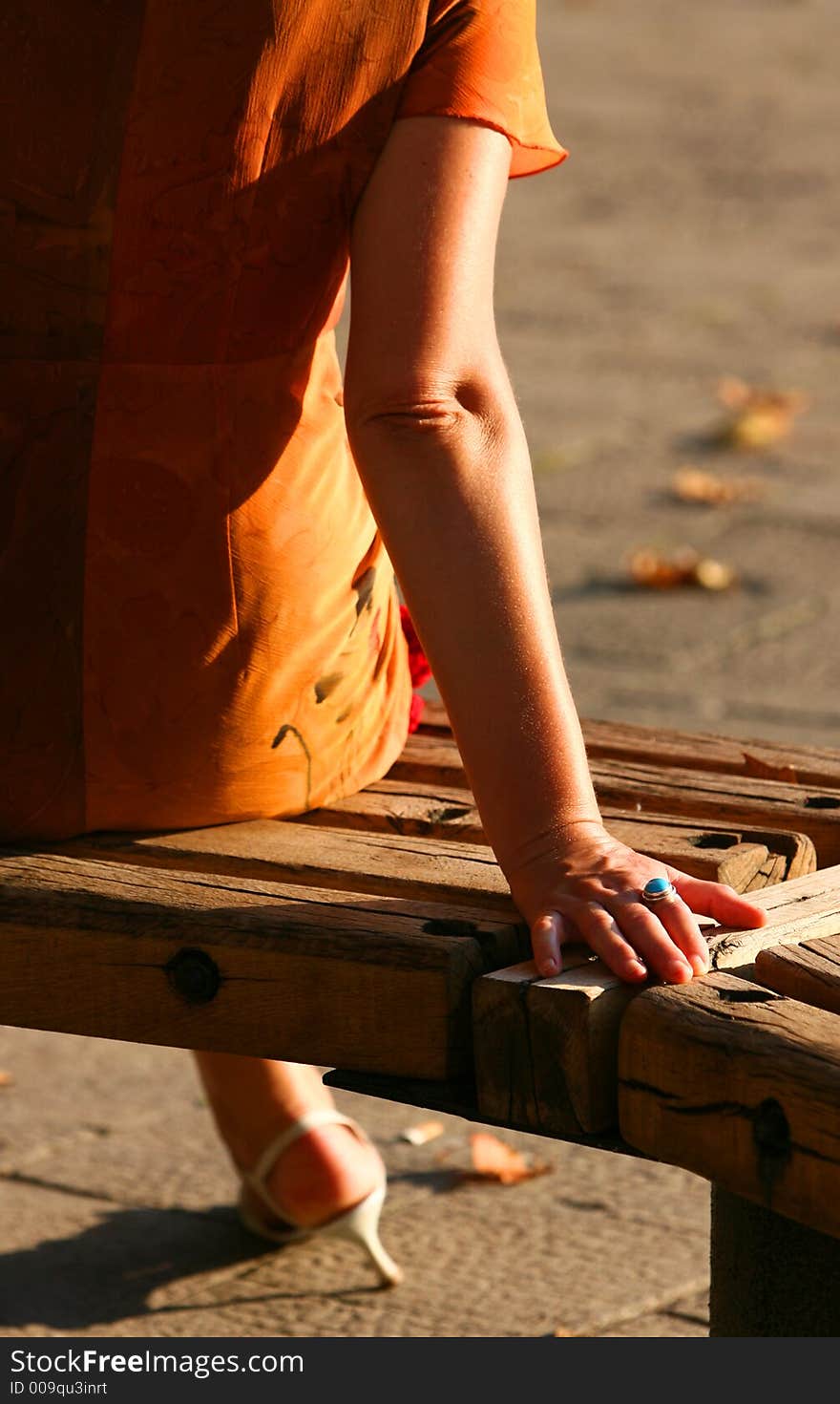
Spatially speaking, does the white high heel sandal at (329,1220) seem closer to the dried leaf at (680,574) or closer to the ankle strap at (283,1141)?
the ankle strap at (283,1141)

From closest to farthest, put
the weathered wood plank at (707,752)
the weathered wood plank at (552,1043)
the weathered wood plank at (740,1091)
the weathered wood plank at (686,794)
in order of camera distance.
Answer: the weathered wood plank at (740,1091), the weathered wood plank at (552,1043), the weathered wood plank at (686,794), the weathered wood plank at (707,752)

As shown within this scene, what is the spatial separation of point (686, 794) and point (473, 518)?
0.57 m

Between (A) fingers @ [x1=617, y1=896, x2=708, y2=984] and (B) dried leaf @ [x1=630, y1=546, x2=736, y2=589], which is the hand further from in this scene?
(B) dried leaf @ [x1=630, y1=546, x2=736, y2=589]

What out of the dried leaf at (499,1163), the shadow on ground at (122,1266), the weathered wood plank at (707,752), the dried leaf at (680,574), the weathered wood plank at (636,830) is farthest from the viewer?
the dried leaf at (680,574)

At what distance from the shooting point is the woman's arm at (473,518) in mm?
1801

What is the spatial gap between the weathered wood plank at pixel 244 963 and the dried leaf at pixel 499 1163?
44.1 inches

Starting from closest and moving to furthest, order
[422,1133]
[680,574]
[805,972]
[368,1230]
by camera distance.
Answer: [805,972]
[368,1230]
[422,1133]
[680,574]

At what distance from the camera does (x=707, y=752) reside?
2.51 metres

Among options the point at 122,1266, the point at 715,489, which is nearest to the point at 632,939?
the point at 122,1266

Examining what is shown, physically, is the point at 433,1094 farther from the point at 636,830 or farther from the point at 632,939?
the point at 636,830

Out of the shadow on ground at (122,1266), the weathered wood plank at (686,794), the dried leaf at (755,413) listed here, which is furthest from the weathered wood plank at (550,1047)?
the dried leaf at (755,413)

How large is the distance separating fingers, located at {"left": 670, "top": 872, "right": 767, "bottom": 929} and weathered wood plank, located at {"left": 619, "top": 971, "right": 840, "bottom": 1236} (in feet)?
Result: 0.37

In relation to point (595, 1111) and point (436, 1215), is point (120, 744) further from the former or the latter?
point (436, 1215)
